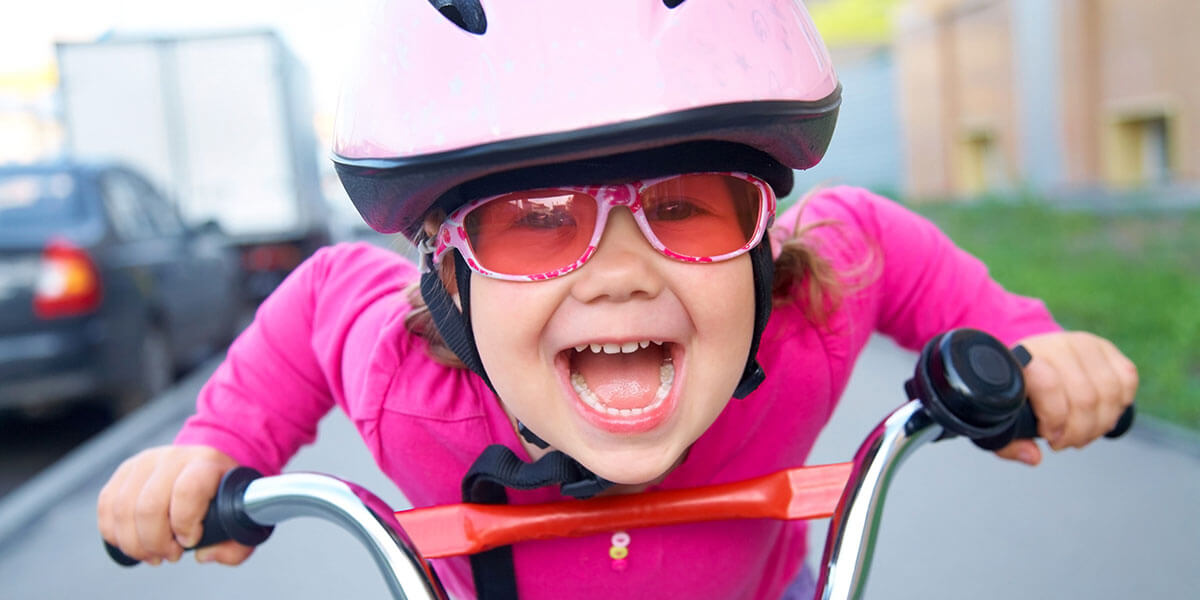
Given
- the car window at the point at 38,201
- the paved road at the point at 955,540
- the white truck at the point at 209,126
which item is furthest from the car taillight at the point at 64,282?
the white truck at the point at 209,126

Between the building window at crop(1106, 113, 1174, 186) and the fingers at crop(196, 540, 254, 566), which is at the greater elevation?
the fingers at crop(196, 540, 254, 566)

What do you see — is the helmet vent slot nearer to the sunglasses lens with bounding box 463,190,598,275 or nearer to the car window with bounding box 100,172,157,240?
the sunglasses lens with bounding box 463,190,598,275

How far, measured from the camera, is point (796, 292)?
1.94m

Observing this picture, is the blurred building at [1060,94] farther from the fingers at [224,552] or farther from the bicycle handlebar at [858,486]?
the fingers at [224,552]

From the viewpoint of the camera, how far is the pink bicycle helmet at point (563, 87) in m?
1.32

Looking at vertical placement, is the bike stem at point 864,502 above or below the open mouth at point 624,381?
below

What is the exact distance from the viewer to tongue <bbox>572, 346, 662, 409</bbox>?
1.45 metres

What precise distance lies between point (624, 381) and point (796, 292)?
1.93ft

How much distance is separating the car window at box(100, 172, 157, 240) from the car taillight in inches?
21.5

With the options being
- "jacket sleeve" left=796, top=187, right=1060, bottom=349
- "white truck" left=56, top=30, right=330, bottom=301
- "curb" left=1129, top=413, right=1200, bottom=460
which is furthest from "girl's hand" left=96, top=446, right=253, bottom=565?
"white truck" left=56, top=30, right=330, bottom=301

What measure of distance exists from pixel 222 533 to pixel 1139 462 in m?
3.91

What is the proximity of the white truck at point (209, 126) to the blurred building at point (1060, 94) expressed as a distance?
29.5ft

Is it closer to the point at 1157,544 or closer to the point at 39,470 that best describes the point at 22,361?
the point at 39,470

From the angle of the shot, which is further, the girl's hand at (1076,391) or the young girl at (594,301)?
the girl's hand at (1076,391)
